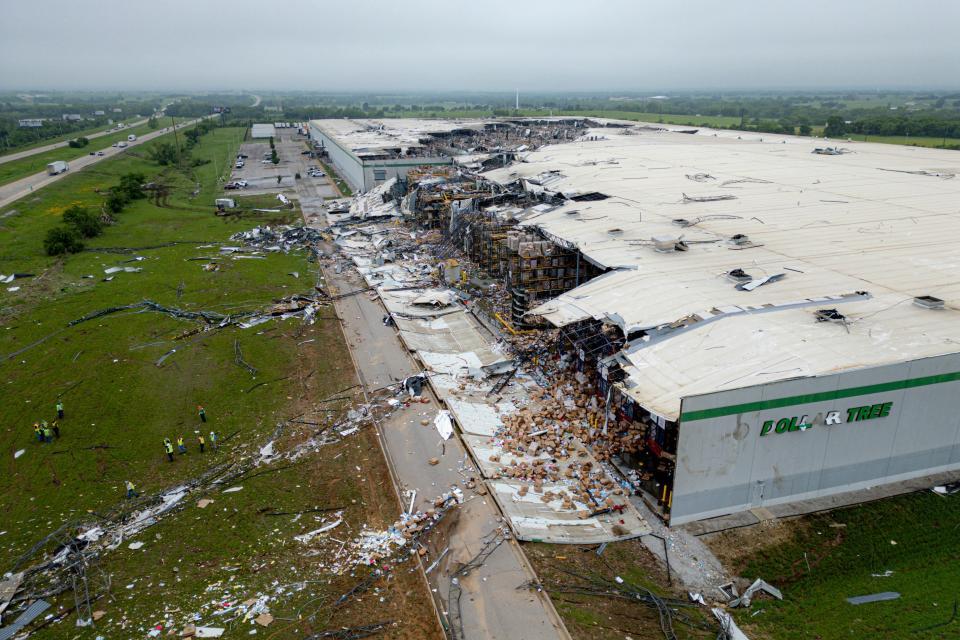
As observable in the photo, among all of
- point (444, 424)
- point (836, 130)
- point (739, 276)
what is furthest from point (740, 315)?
point (836, 130)

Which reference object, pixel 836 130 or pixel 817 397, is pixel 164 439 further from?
pixel 836 130

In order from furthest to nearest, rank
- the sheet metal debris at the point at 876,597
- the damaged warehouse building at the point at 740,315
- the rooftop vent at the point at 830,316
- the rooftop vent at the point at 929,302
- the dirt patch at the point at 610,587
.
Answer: the rooftop vent at the point at 929,302, the rooftop vent at the point at 830,316, the damaged warehouse building at the point at 740,315, the sheet metal debris at the point at 876,597, the dirt patch at the point at 610,587

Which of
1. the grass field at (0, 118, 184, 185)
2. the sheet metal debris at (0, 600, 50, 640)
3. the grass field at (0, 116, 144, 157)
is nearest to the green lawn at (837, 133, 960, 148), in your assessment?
the sheet metal debris at (0, 600, 50, 640)

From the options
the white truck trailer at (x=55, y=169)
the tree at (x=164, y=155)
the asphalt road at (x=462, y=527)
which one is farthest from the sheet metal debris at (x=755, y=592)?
the tree at (x=164, y=155)

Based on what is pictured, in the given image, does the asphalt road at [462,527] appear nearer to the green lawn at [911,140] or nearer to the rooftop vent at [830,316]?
the rooftop vent at [830,316]

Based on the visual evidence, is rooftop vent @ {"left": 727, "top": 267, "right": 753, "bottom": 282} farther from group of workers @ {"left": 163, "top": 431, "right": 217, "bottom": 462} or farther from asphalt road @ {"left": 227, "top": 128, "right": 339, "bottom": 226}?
asphalt road @ {"left": 227, "top": 128, "right": 339, "bottom": 226}
